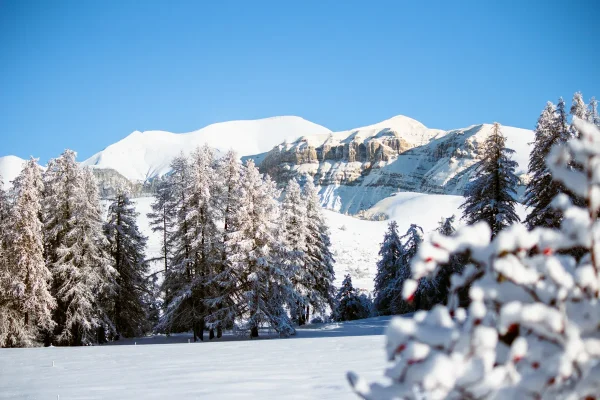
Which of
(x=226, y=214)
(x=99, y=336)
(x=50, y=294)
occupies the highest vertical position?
(x=226, y=214)

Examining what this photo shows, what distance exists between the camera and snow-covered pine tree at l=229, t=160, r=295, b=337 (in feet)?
70.0

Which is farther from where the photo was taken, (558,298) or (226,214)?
(226,214)

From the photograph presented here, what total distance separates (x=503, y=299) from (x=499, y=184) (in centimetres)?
2136

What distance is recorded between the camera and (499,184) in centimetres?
2095

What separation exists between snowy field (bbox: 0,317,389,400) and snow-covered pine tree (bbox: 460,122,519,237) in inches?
497

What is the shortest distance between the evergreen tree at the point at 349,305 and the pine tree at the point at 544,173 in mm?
16490

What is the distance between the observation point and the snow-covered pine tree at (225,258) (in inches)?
845

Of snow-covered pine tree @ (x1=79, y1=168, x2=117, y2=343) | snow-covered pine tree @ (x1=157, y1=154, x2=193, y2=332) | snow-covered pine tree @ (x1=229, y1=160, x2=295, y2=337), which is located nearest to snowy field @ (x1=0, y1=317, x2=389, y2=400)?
snow-covered pine tree @ (x1=229, y1=160, x2=295, y2=337)

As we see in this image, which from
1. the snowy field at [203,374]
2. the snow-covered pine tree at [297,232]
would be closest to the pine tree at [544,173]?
the snowy field at [203,374]

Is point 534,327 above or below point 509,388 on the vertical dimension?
above

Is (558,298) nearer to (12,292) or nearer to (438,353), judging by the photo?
(438,353)

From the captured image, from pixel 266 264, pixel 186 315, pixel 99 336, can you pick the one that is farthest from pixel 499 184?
pixel 99 336

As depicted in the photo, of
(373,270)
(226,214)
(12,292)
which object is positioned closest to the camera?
(12,292)

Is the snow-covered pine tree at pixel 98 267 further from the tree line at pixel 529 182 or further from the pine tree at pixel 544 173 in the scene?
the pine tree at pixel 544 173
